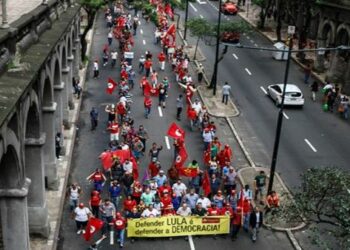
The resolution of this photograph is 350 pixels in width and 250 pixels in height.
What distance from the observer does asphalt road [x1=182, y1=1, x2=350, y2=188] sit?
100 feet

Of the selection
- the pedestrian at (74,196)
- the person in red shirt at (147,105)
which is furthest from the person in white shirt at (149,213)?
the person in red shirt at (147,105)

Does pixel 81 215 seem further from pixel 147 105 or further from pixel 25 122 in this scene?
pixel 147 105

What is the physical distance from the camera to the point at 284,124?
3584 centimetres

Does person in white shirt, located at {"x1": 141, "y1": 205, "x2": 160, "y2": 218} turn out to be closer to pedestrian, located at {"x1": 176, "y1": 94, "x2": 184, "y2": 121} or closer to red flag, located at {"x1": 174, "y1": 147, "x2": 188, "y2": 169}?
red flag, located at {"x1": 174, "y1": 147, "x2": 188, "y2": 169}

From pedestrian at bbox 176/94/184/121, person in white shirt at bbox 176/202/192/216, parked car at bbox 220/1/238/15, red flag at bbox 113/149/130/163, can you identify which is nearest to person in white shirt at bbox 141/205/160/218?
person in white shirt at bbox 176/202/192/216

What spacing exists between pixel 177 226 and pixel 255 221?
293 cm

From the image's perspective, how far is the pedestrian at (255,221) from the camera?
865 inches

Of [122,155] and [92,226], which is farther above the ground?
[122,155]

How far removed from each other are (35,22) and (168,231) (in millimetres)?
8960

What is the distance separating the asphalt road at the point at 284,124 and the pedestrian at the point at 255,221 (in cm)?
544

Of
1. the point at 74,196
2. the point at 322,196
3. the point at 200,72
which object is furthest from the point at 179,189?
the point at 200,72

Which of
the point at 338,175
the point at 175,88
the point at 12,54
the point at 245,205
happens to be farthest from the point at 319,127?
the point at 12,54

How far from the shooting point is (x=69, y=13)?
32156 millimetres

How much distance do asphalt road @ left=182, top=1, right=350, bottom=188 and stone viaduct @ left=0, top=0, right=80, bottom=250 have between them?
11.7 m
